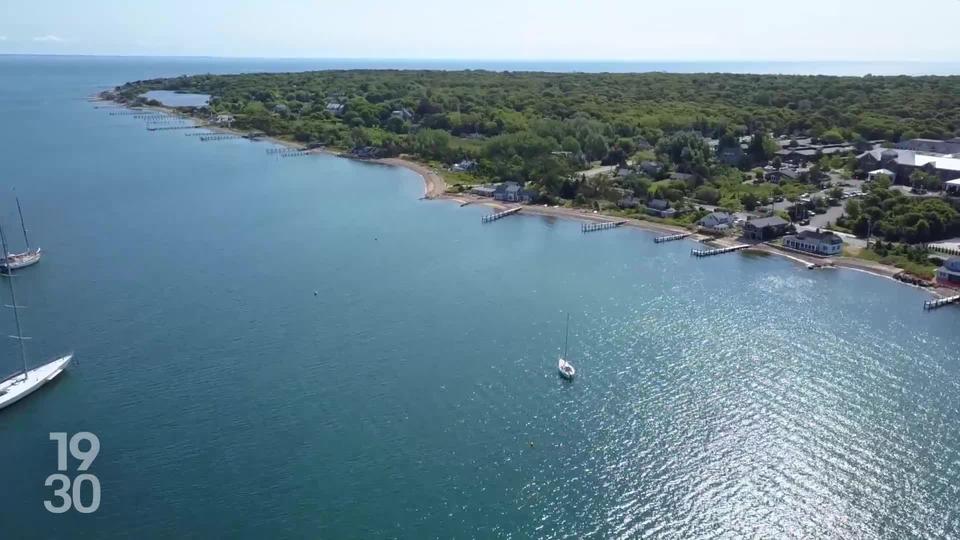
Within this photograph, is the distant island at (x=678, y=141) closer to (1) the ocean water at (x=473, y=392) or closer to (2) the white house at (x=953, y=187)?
(2) the white house at (x=953, y=187)

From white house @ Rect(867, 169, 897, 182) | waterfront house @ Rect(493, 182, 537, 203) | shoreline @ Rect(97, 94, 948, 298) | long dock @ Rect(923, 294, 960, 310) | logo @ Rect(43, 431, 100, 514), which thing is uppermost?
white house @ Rect(867, 169, 897, 182)

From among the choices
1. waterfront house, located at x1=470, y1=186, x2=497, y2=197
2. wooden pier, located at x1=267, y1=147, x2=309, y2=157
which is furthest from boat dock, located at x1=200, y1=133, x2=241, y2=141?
waterfront house, located at x1=470, y1=186, x2=497, y2=197

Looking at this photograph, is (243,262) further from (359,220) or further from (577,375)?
(577,375)

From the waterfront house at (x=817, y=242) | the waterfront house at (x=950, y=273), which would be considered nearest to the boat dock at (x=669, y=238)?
the waterfront house at (x=817, y=242)

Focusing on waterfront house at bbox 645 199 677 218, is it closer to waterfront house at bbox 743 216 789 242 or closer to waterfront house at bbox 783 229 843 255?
waterfront house at bbox 743 216 789 242

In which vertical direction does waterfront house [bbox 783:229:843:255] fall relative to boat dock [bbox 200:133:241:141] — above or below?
below

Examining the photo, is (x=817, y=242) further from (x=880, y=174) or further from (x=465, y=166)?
(x=465, y=166)
